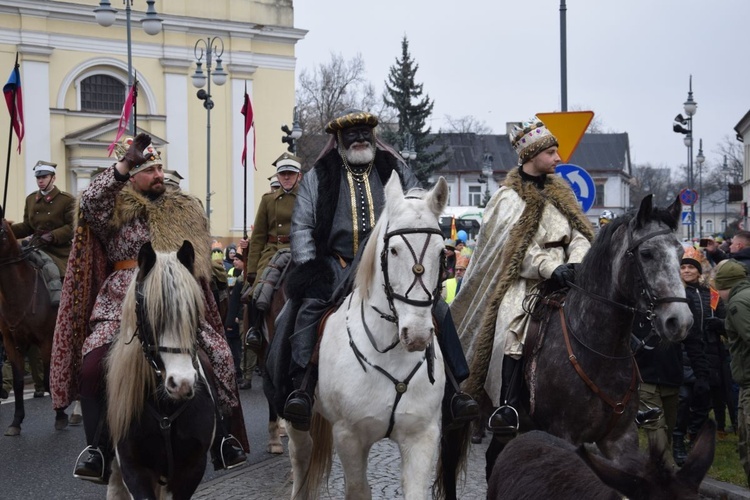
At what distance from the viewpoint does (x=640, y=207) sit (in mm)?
6531

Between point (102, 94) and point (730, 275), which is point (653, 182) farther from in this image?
point (730, 275)

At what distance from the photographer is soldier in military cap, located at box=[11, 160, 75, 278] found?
14281 millimetres

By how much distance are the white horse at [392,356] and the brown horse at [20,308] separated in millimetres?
7716

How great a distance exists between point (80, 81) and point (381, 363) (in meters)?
44.5

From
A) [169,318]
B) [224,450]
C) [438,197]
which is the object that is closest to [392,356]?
[438,197]

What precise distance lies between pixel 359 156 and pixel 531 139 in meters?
1.33

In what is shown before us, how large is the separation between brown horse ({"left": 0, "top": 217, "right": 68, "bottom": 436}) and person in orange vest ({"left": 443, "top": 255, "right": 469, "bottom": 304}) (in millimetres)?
5145

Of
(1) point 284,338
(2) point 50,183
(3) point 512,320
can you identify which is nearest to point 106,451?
(1) point 284,338

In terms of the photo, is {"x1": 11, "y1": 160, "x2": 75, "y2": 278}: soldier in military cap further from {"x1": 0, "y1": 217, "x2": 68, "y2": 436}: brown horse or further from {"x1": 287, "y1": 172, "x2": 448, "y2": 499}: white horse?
{"x1": 287, "y1": 172, "x2": 448, "y2": 499}: white horse

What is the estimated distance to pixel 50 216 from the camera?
1460cm

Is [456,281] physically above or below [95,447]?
above

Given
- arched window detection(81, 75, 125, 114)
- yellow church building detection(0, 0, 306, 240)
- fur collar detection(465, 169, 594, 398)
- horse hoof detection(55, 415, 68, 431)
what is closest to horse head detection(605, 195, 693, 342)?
fur collar detection(465, 169, 594, 398)

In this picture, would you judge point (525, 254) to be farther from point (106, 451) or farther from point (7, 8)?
point (7, 8)

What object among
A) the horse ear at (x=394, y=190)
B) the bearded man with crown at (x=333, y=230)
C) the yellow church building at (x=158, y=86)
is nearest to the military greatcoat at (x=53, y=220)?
the bearded man with crown at (x=333, y=230)
